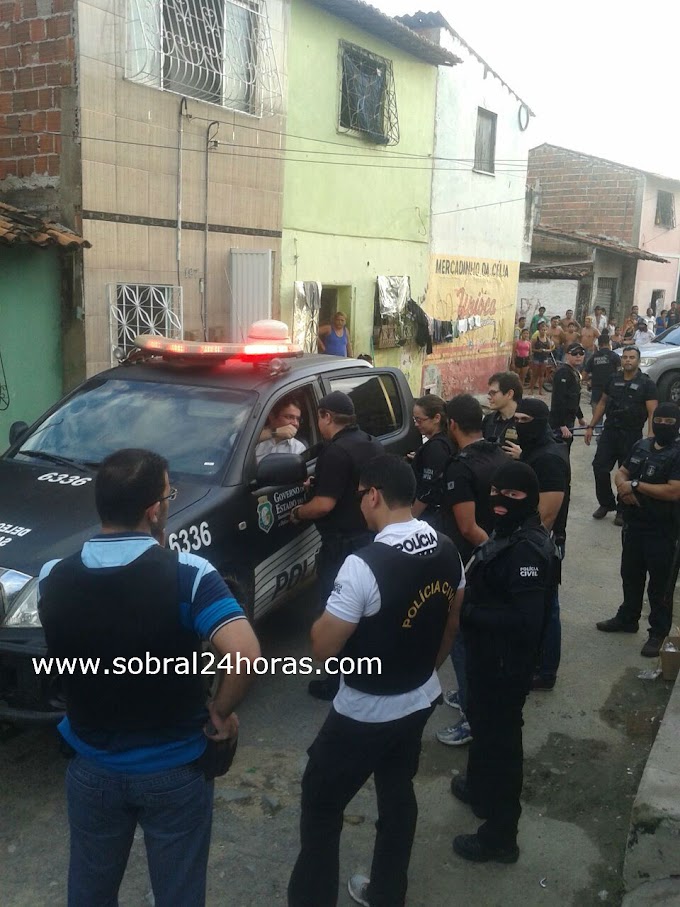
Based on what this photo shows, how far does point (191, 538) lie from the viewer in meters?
3.82

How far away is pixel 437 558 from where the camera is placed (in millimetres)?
2693

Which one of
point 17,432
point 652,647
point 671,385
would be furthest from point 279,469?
point 671,385

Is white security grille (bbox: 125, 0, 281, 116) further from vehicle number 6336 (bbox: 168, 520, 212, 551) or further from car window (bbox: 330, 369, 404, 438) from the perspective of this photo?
vehicle number 6336 (bbox: 168, 520, 212, 551)

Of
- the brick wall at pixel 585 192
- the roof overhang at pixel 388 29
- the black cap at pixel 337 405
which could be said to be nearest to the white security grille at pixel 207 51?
the roof overhang at pixel 388 29

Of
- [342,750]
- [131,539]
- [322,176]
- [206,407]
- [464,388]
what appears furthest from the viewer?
[464,388]

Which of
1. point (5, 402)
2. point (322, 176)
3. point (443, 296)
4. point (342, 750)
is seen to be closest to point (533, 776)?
Answer: point (342, 750)

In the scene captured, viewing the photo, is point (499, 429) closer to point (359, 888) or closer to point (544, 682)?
point (544, 682)

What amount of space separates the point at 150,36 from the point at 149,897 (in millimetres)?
8482

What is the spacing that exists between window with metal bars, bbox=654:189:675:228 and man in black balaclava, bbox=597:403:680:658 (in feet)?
79.7

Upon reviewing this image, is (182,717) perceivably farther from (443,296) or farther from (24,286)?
(443,296)

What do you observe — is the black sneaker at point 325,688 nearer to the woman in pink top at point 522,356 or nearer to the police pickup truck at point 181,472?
the police pickup truck at point 181,472

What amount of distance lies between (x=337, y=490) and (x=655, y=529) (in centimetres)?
218

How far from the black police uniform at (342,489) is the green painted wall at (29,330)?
4.92 meters

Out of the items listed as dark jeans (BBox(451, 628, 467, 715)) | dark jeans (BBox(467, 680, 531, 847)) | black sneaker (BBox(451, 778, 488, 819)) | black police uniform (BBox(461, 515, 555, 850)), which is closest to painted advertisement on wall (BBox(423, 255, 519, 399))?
dark jeans (BBox(451, 628, 467, 715))
